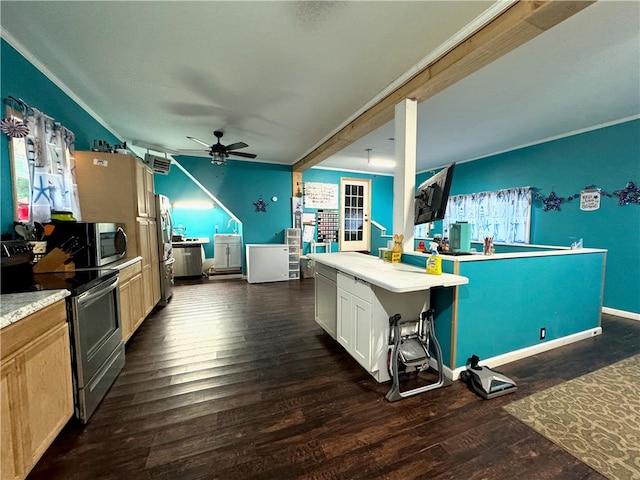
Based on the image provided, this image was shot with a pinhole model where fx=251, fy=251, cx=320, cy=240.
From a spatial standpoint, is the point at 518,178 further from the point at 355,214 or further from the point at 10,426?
the point at 10,426

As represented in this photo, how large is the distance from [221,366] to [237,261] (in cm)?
422

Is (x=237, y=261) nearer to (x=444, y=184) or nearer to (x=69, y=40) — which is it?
(x=69, y=40)

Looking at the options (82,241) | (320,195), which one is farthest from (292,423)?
(320,195)

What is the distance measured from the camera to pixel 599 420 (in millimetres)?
1647

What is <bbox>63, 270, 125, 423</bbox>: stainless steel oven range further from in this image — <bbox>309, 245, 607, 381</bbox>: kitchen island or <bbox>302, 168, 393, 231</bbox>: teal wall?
<bbox>302, 168, 393, 231</bbox>: teal wall

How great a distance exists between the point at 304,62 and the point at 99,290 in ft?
8.12

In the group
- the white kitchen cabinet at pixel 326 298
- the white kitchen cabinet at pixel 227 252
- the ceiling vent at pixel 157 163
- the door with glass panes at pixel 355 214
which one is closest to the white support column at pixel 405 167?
the white kitchen cabinet at pixel 326 298

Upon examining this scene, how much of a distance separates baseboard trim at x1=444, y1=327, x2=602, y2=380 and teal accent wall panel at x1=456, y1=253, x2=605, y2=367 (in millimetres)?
38

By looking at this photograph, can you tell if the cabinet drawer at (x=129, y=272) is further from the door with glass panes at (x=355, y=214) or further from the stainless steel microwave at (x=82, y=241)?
the door with glass panes at (x=355, y=214)

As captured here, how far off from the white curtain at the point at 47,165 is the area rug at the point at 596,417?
4.09 metres

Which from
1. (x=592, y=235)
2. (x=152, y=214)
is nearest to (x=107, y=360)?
(x=152, y=214)

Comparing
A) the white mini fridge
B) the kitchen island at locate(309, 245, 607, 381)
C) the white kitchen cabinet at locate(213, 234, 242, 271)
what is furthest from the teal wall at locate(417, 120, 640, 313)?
the white kitchen cabinet at locate(213, 234, 242, 271)

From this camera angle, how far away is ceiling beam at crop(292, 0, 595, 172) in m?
1.47

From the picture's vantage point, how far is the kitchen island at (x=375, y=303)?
1.79 meters
